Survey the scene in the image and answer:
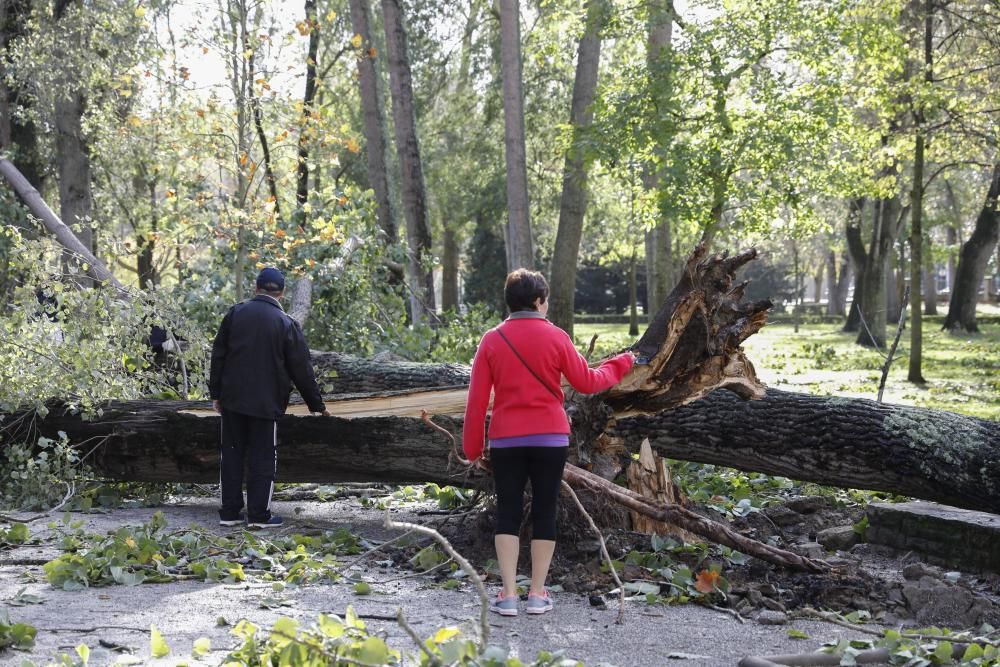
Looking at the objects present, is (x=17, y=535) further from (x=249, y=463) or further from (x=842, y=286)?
(x=842, y=286)

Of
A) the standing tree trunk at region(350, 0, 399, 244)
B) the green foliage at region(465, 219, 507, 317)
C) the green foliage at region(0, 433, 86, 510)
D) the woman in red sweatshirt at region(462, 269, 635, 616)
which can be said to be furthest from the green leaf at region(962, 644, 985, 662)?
the green foliage at region(465, 219, 507, 317)

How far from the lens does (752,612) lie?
535 centimetres

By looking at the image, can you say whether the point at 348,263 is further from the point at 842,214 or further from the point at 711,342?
the point at 842,214

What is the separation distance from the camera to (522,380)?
17.2ft

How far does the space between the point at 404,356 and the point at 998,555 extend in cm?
733

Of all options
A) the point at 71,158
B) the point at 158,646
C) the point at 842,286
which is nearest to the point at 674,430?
the point at 158,646

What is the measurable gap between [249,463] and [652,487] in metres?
2.82

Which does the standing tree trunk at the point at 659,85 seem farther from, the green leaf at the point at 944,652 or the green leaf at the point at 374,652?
the green leaf at the point at 374,652

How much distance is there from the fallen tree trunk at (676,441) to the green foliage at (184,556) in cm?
84

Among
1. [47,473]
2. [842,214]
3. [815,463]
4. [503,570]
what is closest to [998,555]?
[815,463]

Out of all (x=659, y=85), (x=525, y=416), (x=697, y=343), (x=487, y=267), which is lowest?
(x=525, y=416)

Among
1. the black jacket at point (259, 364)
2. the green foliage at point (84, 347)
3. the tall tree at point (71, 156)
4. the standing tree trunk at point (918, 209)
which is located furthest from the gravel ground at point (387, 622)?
the tall tree at point (71, 156)

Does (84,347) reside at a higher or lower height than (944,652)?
higher

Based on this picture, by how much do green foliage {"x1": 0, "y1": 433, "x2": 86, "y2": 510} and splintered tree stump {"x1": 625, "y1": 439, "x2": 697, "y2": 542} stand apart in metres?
4.25
